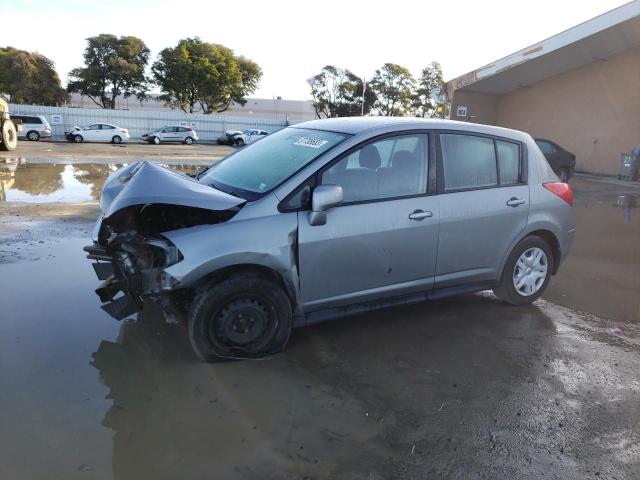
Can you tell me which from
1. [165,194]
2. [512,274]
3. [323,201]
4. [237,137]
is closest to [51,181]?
[165,194]

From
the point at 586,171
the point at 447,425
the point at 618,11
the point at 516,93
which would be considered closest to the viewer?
the point at 447,425

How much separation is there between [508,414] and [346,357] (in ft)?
3.96

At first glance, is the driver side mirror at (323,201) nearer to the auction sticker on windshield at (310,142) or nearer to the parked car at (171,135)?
the auction sticker on windshield at (310,142)

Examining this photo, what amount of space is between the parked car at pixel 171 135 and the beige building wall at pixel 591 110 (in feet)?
74.6

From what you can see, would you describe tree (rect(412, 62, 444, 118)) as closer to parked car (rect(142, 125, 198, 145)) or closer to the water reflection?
parked car (rect(142, 125, 198, 145))

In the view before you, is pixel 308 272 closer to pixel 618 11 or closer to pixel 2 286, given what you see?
pixel 2 286

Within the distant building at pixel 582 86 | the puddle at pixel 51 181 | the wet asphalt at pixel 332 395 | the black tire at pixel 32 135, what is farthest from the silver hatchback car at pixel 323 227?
the black tire at pixel 32 135

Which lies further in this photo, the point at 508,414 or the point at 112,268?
the point at 112,268

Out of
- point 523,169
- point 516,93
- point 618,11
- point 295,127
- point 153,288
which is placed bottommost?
point 153,288

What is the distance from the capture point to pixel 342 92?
167 ft

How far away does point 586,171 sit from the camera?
23.0 m

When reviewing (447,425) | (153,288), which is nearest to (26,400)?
(153,288)

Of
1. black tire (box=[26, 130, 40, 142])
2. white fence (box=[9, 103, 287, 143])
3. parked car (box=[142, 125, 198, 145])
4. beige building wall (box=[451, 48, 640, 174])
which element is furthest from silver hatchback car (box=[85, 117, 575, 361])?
white fence (box=[9, 103, 287, 143])

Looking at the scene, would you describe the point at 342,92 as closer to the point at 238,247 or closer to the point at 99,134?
the point at 99,134
